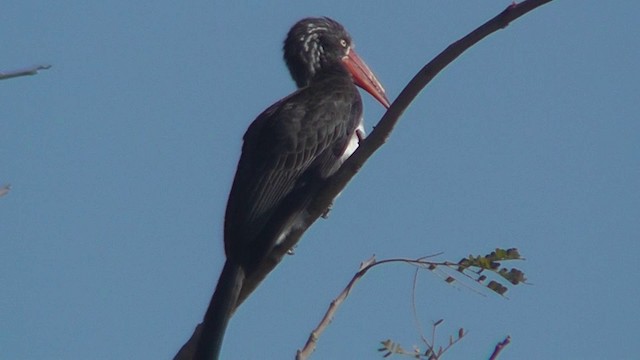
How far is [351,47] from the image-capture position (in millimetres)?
8219

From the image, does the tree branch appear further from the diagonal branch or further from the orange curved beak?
the orange curved beak

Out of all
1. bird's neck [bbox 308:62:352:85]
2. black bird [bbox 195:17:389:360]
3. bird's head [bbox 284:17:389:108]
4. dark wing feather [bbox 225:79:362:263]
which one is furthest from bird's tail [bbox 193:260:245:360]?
bird's head [bbox 284:17:389:108]

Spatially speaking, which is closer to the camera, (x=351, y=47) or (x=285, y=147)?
(x=285, y=147)

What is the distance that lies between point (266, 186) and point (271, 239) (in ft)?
1.48

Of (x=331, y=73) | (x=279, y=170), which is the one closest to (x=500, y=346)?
(x=279, y=170)

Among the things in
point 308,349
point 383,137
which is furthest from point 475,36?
point 308,349

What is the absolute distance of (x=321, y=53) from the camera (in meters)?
7.96

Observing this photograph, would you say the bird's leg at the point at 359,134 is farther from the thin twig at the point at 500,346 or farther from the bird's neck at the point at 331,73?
the thin twig at the point at 500,346

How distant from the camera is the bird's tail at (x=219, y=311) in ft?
15.8

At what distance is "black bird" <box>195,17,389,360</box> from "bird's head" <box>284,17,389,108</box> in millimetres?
170

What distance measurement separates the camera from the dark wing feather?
575 cm

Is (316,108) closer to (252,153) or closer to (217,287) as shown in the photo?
(252,153)

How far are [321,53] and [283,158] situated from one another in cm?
191

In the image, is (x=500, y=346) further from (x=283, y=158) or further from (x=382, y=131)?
(x=283, y=158)
